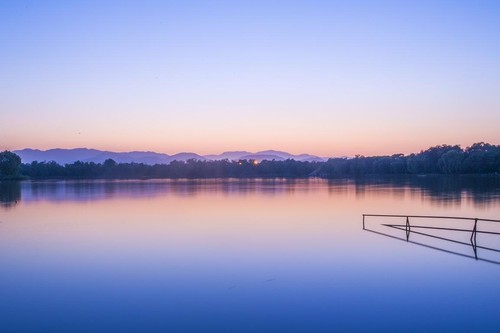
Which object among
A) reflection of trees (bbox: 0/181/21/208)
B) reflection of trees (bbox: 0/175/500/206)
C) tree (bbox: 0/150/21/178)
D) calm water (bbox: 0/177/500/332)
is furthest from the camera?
tree (bbox: 0/150/21/178)

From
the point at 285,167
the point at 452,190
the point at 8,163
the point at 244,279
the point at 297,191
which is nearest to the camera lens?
the point at 244,279

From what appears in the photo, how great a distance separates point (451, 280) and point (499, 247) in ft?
18.7

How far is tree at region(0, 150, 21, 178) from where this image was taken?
89.8 m

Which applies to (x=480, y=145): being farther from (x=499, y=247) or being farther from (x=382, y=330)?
(x=382, y=330)

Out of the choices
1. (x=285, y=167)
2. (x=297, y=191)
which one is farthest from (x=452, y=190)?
(x=285, y=167)

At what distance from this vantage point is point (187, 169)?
427ft

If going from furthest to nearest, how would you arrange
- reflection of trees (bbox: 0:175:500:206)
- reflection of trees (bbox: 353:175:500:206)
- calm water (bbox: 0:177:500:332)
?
reflection of trees (bbox: 0:175:500:206)
reflection of trees (bbox: 353:175:500:206)
calm water (bbox: 0:177:500:332)

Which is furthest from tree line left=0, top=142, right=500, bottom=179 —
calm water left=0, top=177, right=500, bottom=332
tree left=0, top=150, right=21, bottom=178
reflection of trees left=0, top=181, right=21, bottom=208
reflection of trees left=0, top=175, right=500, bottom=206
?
calm water left=0, top=177, right=500, bottom=332

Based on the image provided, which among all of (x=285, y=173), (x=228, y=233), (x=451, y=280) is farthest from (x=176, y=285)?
(x=285, y=173)

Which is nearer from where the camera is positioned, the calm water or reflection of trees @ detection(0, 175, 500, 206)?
the calm water

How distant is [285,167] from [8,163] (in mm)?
80305

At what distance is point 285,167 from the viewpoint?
139625 mm

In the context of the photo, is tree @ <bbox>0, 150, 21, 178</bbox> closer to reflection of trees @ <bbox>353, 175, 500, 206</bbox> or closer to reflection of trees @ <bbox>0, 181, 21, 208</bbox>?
reflection of trees @ <bbox>0, 181, 21, 208</bbox>

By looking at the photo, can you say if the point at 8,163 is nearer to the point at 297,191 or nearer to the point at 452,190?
the point at 297,191
